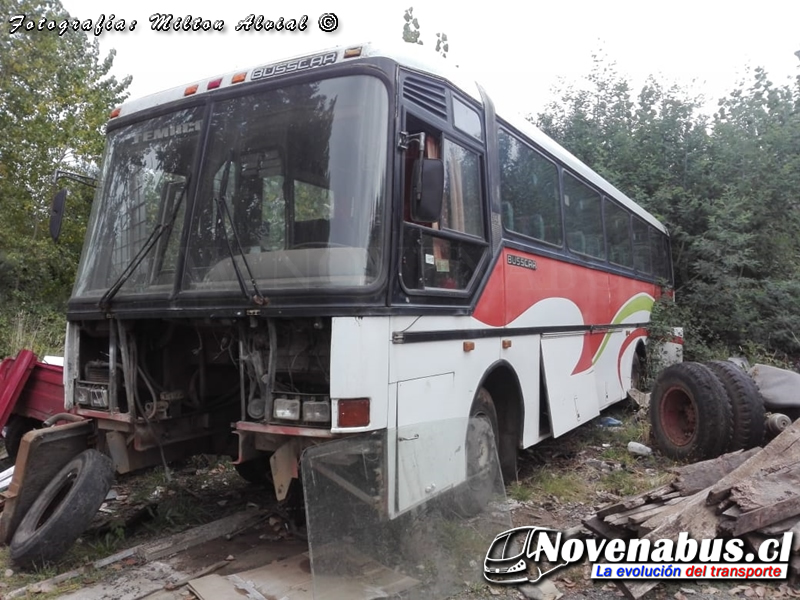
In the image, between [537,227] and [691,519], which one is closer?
[691,519]

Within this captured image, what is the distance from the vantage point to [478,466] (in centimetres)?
462

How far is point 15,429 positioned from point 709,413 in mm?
7149

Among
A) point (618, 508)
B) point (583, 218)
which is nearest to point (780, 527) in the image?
point (618, 508)

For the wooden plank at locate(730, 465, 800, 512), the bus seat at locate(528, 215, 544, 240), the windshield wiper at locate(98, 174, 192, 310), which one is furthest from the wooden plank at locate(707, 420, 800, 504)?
the windshield wiper at locate(98, 174, 192, 310)

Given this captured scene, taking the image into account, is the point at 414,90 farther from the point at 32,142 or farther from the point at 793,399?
the point at 32,142

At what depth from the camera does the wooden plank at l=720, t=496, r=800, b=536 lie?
3.79 meters

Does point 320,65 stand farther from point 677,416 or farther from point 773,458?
point 677,416

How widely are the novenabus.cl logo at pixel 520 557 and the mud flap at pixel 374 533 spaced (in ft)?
0.29

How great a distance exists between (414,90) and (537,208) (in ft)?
7.95

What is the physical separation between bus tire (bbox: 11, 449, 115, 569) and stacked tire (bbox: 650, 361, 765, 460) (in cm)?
544

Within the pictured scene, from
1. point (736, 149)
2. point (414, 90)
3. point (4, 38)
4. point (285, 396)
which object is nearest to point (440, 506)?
point (285, 396)

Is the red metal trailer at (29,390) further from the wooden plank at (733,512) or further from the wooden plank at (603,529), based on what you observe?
the wooden plank at (733,512)

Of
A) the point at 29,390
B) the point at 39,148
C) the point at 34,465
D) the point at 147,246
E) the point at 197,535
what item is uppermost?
the point at 39,148

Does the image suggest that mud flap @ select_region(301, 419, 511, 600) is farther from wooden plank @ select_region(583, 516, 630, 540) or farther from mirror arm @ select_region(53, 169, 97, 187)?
mirror arm @ select_region(53, 169, 97, 187)
